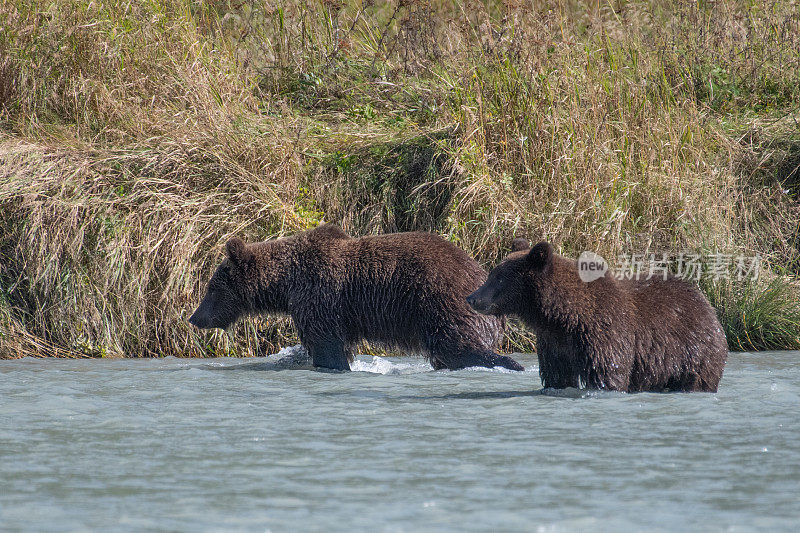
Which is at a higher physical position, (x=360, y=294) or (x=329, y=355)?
(x=360, y=294)

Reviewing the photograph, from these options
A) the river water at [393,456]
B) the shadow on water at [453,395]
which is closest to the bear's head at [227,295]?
the river water at [393,456]

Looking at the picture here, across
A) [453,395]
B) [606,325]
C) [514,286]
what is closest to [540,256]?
[514,286]

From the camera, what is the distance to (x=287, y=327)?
9953 mm

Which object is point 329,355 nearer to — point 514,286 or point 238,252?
point 238,252

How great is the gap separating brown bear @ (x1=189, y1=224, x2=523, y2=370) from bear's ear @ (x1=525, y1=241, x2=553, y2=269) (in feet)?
4.08

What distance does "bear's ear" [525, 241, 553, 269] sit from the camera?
6.61 metres

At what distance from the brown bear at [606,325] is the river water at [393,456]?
0.19 meters

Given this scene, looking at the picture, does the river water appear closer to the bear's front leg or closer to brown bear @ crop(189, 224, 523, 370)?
brown bear @ crop(189, 224, 523, 370)

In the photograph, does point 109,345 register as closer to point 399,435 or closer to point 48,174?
point 48,174

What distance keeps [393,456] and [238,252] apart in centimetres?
426

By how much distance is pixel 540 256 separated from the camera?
6652 millimetres

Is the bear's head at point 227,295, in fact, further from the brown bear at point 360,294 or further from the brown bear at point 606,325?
the brown bear at point 606,325

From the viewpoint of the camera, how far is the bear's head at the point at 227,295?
8773mm

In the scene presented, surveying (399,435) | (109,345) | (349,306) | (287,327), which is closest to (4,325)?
(109,345)
